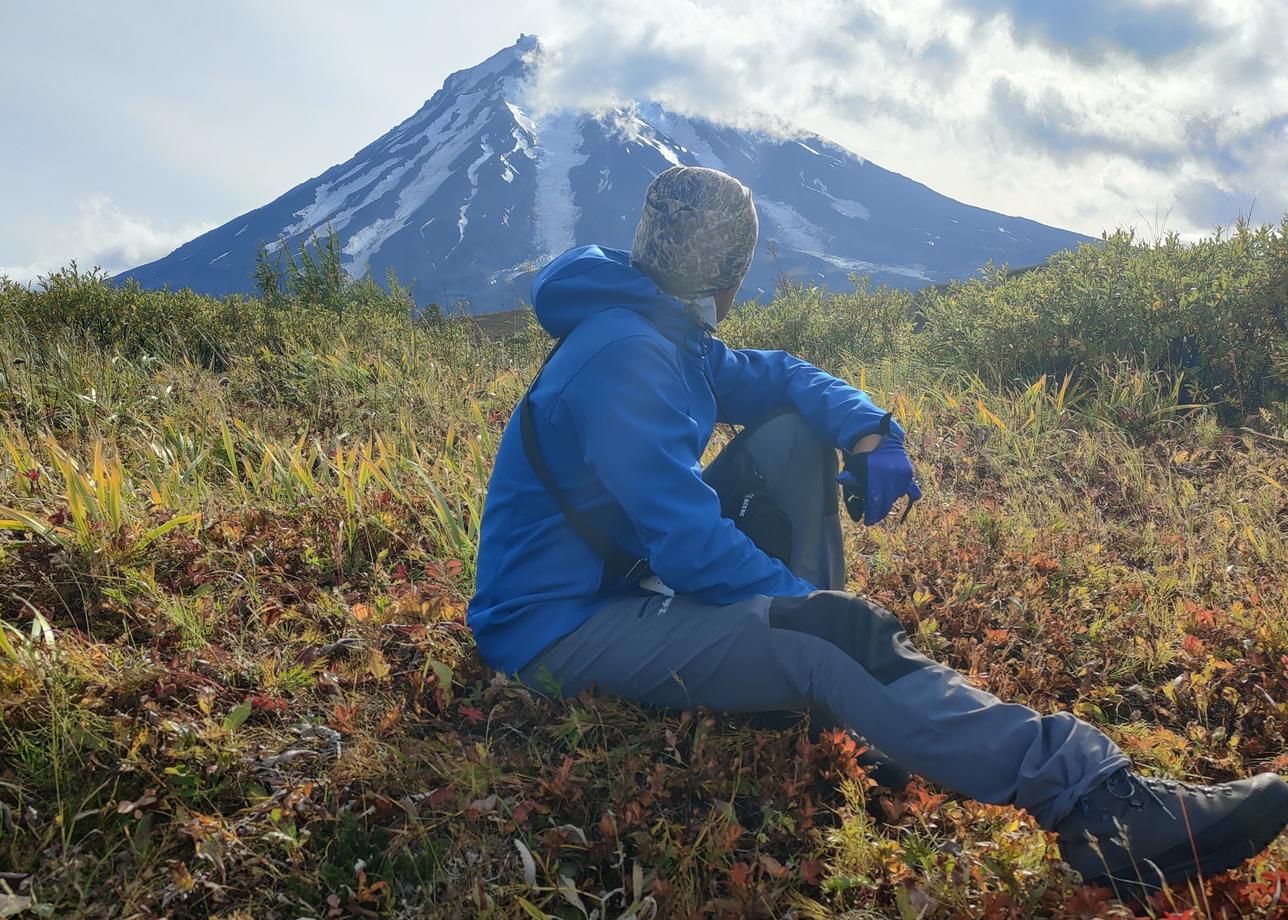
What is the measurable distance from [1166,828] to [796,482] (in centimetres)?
147

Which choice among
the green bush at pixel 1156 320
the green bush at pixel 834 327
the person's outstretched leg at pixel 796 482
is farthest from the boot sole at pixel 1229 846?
the green bush at pixel 834 327

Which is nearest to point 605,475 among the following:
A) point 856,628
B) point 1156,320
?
point 856,628

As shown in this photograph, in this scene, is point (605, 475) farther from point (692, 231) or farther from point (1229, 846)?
point (1229, 846)

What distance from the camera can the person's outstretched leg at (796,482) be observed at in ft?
9.36

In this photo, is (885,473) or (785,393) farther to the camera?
(785,393)

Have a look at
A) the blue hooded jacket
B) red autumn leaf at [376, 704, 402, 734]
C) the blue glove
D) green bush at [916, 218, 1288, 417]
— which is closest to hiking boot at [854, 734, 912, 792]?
the blue hooded jacket

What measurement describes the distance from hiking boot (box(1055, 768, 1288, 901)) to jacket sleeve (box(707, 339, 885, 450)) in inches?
58.4

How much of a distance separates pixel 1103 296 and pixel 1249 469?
9.04 ft

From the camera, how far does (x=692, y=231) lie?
8.45ft

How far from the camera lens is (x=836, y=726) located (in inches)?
97.7

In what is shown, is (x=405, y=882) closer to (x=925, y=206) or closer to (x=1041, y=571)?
(x=1041, y=571)

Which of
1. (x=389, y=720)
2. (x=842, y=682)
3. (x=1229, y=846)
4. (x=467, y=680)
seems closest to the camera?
(x=1229, y=846)

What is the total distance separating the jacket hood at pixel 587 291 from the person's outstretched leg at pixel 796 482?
0.68m

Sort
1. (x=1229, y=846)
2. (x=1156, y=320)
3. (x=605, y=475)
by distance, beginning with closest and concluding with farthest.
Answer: (x=1229, y=846) → (x=605, y=475) → (x=1156, y=320)
